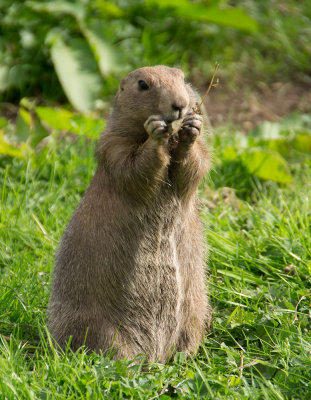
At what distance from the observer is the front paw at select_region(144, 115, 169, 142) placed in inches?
141

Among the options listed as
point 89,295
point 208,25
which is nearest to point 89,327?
point 89,295

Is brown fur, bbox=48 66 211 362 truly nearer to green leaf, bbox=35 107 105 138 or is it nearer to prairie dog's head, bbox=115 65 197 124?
→ prairie dog's head, bbox=115 65 197 124

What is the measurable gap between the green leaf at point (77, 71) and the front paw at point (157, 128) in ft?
12.7

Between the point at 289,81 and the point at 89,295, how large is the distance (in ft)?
20.6

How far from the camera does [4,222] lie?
551 cm

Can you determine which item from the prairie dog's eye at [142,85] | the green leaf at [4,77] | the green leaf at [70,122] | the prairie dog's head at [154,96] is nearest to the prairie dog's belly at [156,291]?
the prairie dog's head at [154,96]

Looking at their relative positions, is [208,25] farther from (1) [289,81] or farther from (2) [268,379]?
(2) [268,379]

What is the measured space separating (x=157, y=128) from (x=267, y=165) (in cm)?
276

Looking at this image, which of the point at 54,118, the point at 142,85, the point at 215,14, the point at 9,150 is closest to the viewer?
A: the point at 142,85

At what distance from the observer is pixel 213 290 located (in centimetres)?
474

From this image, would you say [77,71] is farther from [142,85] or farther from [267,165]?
[142,85]

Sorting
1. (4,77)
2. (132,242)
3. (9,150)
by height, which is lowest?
(4,77)

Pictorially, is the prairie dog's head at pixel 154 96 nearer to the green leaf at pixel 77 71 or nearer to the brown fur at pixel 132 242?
the brown fur at pixel 132 242

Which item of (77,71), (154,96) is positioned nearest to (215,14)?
(77,71)
